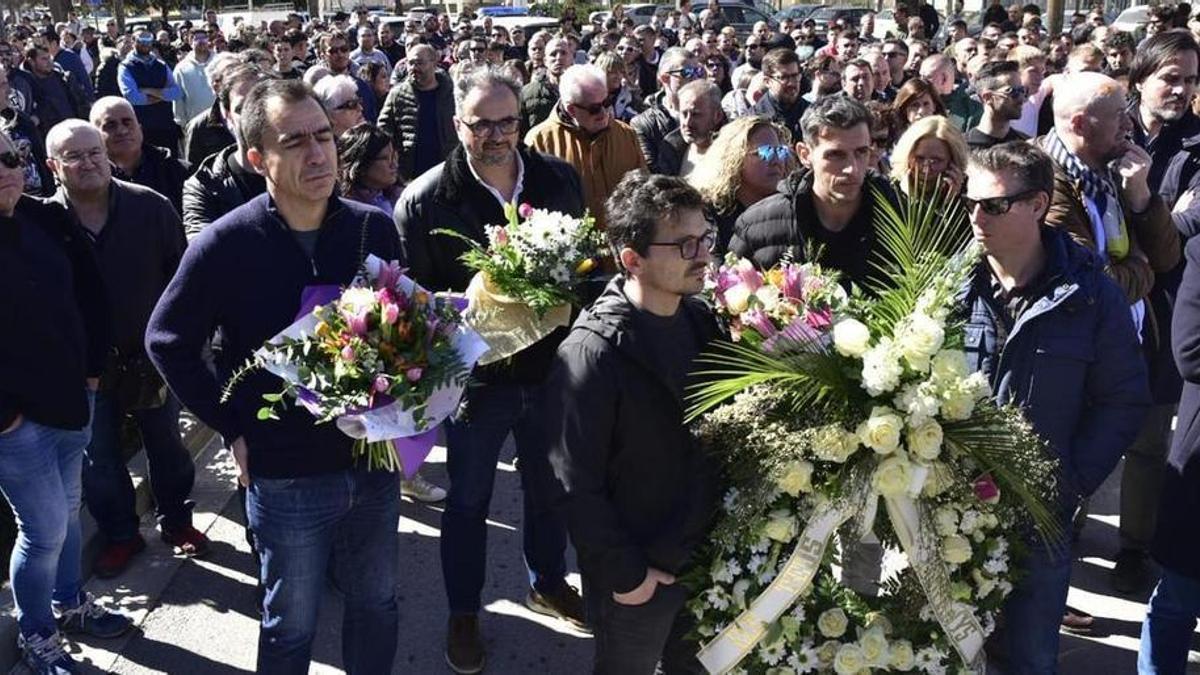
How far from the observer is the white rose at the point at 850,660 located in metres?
3.02

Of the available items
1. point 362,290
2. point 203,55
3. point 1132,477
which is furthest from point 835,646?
point 203,55

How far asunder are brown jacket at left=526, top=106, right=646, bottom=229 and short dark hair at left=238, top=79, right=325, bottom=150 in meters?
2.77

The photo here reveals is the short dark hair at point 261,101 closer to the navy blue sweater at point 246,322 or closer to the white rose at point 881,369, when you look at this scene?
the navy blue sweater at point 246,322

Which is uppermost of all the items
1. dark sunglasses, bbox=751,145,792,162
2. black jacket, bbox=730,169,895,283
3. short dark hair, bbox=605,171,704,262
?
short dark hair, bbox=605,171,704,262

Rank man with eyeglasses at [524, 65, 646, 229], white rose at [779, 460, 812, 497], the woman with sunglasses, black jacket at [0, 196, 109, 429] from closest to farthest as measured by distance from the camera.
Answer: white rose at [779, 460, 812, 497] → black jacket at [0, 196, 109, 429] → man with eyeglasses at [524, 65, 646, 229] → the woman with sunglasses

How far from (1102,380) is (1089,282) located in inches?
11.6

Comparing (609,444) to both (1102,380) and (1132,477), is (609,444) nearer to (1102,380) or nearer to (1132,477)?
(1102,380)

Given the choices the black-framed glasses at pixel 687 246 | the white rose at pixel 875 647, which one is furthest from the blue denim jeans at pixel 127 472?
the white rose at pixel 875 647

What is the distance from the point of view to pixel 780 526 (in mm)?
2963

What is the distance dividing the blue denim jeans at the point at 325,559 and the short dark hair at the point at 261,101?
97 centimetres

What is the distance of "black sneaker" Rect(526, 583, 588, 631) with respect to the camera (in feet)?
14.6

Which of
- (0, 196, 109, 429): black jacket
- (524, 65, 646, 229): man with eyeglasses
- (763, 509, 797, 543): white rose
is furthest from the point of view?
(524, 65, 646, 229): man with eyeglasses

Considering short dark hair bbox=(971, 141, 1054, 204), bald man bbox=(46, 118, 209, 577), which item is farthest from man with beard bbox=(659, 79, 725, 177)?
short dark hair bbox=(971, 141, 1054, 204)

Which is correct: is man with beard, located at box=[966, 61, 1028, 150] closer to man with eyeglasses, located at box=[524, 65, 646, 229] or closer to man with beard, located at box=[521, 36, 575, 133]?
man with eyeglasses, located at box=[524, 65, 646, 229]
